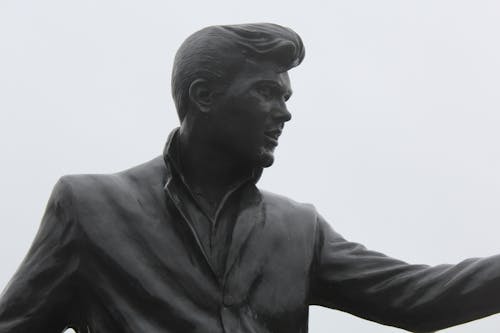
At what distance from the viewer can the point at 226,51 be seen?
20.2 ft

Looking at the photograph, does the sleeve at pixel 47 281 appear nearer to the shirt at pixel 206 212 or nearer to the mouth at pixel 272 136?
the shirt at pixel 206 212

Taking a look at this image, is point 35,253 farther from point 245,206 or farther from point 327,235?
point 327,235

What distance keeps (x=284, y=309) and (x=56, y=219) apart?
4.14 feet

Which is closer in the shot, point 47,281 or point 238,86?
point 47,281

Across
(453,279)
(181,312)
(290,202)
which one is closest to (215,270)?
(181,312)

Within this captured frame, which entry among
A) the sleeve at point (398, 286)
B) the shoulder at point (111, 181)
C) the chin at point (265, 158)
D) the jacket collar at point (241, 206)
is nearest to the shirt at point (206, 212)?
the jacket collar at point (241, 206)

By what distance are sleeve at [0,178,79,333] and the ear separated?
2.69 ft

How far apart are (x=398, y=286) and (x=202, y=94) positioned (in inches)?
56.8

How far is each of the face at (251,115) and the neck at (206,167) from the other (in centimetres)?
A: 9

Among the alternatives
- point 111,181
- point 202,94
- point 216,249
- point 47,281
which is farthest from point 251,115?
point 47,281

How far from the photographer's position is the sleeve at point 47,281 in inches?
231

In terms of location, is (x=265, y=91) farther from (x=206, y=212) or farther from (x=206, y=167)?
(x=206, y=212)

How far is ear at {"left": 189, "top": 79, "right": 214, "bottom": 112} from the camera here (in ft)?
20.2

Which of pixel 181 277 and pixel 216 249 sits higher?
pixel 216 249
